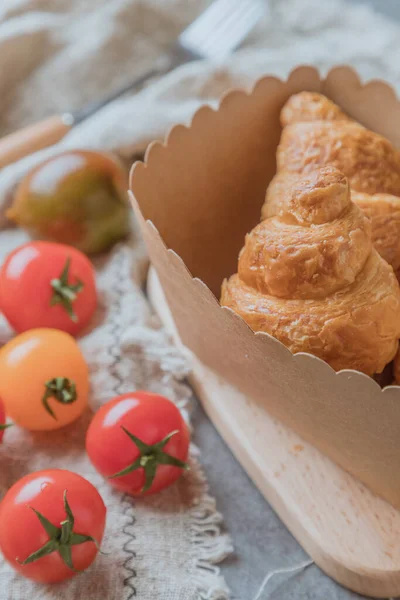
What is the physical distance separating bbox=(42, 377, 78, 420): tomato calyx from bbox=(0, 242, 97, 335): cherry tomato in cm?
22

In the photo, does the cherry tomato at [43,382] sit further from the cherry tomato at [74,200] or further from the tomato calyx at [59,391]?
the cherry tomato at [74,200]

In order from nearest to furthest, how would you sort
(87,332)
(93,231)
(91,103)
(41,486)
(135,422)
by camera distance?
(41,486), (135,422), (87,332), (93,231), (91,103)

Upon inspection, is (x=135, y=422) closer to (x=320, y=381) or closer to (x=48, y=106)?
(x=320, y=381)

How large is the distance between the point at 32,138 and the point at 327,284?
3.70ft

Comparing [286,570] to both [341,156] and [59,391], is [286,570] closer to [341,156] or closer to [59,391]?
[59,391]

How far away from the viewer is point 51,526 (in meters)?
1.20

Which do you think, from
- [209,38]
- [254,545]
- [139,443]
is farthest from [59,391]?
[209,38]

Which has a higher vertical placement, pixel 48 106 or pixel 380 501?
pixel 48 106

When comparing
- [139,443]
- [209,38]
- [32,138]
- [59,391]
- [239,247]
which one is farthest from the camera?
[209,38]

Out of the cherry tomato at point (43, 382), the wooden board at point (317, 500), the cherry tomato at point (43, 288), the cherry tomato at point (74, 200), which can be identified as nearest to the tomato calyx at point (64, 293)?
the cherry tomato at point (43, 288)

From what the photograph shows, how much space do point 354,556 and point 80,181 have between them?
43.4 inches

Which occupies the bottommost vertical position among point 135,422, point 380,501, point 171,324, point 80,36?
point 380,501

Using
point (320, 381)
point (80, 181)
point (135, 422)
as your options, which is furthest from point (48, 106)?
point (320, 381)

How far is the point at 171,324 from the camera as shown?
1735 millimetres
